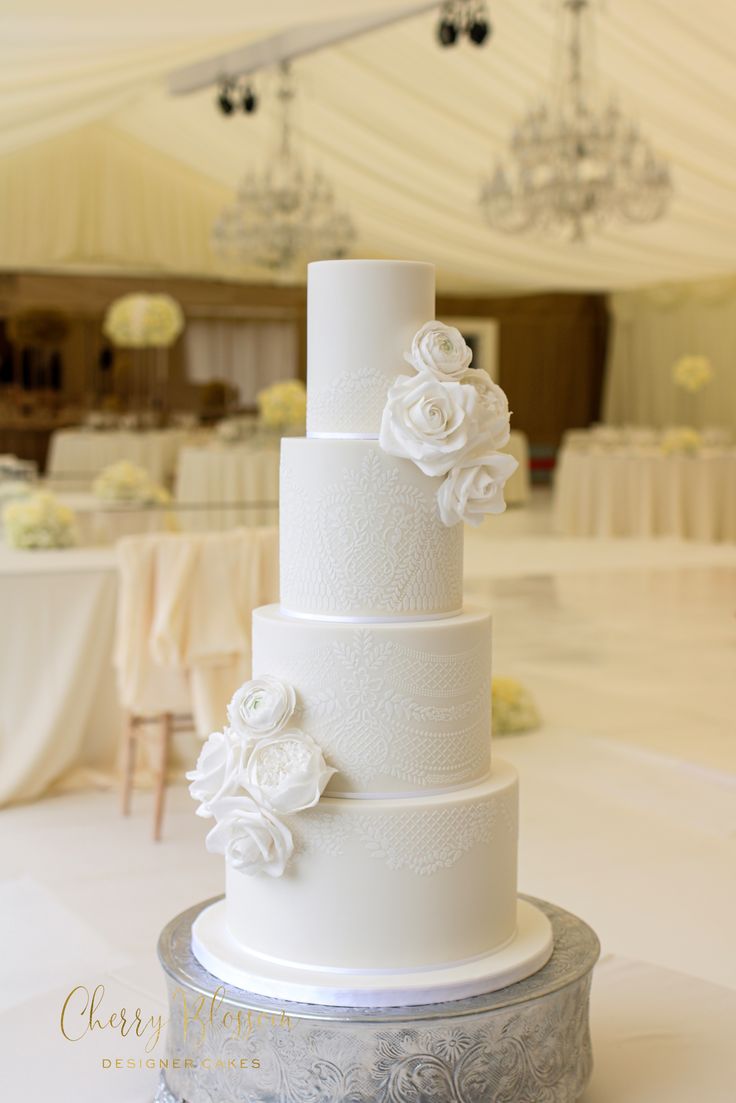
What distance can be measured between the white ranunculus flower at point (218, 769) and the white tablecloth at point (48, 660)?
2484mm

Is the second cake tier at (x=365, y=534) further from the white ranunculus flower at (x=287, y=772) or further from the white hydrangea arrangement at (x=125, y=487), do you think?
the white hydrangea arrangement at (x=125, y=487)

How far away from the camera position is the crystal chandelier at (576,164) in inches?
325

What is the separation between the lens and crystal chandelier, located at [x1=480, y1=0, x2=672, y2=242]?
825 cm

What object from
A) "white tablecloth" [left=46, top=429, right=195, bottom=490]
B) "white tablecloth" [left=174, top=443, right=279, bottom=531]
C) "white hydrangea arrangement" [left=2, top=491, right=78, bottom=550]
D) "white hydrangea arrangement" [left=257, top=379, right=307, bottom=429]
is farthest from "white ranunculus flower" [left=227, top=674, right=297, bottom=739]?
"white tablecloth" [left=46, top=429, right=195, bottom=490]

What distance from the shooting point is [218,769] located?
2.28 m

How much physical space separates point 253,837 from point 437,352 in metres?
0.83

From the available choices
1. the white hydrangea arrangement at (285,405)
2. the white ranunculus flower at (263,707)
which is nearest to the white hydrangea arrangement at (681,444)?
the white hydrangea arrangement at (285,405)

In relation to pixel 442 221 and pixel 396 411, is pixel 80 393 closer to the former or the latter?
pixel 442 221

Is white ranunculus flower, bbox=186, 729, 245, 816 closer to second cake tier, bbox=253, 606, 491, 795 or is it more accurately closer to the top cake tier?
second cake tier, bbox=253, 606, 491, 795

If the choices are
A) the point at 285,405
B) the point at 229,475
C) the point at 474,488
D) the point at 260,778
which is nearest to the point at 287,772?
the point at 260,778

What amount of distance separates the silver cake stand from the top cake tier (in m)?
0.94

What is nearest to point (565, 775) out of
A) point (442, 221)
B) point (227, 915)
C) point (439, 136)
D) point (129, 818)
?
point (129, 818)

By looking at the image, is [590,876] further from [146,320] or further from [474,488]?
[146,320]

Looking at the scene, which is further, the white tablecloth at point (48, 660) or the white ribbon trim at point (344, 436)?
the white tablecloth at point (48, 660)
